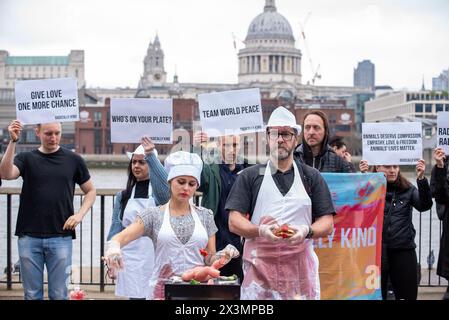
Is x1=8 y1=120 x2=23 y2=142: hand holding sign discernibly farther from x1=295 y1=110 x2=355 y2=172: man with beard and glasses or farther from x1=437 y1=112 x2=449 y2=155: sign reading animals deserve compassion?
x1=437 y1=112 x2=449 y2=155: sign reading animals deserve compassion

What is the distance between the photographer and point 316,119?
520 centimetres

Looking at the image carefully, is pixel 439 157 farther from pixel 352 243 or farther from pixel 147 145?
pixel 147 145

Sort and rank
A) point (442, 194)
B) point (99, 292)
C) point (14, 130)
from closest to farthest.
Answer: point (14, 130)
point (442, 194)
point (99, 292)

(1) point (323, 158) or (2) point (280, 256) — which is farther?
(1) point (323, 158)

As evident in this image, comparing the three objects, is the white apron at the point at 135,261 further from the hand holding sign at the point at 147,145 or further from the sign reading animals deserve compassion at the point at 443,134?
the sign reading animals deserve compassion at the point at 443,134

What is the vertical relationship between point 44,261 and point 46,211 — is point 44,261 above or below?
below

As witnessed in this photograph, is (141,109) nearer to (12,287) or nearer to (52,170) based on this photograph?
(52,170)

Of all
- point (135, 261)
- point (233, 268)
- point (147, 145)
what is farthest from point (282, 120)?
point (135, 261)

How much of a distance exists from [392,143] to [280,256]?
1.66 m

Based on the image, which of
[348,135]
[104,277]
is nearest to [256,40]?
[348,135]

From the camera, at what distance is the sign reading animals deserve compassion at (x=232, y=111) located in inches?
228

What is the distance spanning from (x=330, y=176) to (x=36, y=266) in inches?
63.3

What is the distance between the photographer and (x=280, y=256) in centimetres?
447

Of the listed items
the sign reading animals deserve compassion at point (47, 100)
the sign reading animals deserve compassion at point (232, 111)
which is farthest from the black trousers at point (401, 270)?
the sign reading animals deserve compassion at point (47, 100)
